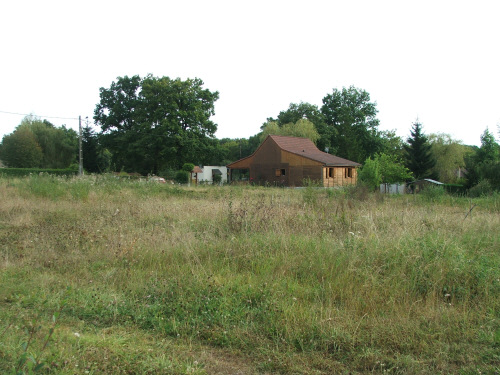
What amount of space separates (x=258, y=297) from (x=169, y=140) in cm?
4631

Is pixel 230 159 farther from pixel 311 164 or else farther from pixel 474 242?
pixel 474 242

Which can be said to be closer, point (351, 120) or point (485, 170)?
point (485, 170)

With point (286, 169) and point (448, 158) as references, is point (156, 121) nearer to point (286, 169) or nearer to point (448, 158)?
point (286, 169)

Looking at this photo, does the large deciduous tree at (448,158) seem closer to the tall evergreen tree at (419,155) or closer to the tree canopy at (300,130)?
the tall evergreen tree at (419,155)

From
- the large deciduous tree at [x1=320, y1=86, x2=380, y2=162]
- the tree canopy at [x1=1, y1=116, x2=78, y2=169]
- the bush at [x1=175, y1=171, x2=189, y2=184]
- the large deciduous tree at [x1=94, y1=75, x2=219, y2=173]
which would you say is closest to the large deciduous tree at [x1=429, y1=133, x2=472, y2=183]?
the large deciduous tree at [x1=320, y1=86, x2=380, y2=162]

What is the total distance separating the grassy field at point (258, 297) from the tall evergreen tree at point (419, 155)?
46.5m

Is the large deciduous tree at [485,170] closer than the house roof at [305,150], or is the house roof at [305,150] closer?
the large deciduous tree at [485,170]

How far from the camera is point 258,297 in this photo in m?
4.42

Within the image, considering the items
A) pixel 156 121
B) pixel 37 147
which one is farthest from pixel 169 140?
pixel 37 147

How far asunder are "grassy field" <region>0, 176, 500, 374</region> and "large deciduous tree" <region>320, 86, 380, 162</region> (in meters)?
60.7

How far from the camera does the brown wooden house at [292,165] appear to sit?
45812 mm

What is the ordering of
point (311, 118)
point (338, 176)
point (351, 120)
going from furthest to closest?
point (351, 120)
point (311, 118)
point (338, 176)

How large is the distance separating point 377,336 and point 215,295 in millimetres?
1900

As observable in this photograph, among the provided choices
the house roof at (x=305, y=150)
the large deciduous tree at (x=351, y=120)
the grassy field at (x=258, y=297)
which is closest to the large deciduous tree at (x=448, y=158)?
the large deciduous tree at (x=351, y=120)
